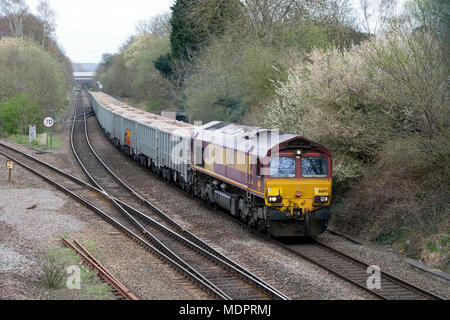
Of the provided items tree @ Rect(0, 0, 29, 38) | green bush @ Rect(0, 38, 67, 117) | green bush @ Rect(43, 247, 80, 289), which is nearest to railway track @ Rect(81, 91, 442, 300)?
green bush @ Rect(43, 247, 80, 289)

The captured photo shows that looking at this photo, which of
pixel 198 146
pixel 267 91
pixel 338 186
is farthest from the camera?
pixel 267 91

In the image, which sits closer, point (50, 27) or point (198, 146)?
point (198, 146)

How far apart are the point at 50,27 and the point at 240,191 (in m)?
68.6

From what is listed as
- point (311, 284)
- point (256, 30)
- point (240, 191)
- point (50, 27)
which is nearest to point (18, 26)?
point (50, 27)

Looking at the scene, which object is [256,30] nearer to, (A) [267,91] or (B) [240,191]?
(A) [267,91]

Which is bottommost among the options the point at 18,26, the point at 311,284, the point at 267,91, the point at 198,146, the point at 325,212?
the point at 311,284

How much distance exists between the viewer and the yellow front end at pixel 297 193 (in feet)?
50.8

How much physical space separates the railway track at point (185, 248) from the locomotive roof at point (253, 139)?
9.97 feet

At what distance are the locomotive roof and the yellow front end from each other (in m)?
0.87

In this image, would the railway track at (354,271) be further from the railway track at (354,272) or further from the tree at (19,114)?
the tree at (19,114)

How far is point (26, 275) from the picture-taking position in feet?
40.0

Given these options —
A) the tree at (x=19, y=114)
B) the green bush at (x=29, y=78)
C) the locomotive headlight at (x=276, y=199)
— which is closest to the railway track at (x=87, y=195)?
the locomotive headlight at (x=276, y=199)

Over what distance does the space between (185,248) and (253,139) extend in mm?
3925

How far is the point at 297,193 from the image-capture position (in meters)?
15.6
